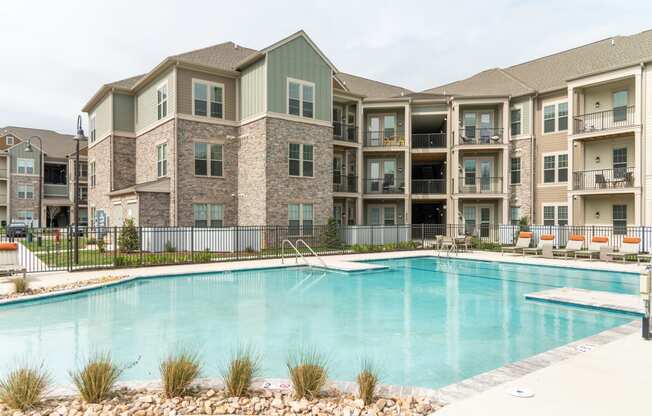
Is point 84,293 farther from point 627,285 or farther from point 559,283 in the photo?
point 627,285

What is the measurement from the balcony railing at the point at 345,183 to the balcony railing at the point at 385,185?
1.98 m

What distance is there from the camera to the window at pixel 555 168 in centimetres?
2683

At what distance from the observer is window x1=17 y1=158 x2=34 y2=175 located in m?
46.9

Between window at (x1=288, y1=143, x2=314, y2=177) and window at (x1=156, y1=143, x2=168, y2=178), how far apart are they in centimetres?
689

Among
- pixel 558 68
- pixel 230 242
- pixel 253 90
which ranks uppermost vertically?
pixel 558 68

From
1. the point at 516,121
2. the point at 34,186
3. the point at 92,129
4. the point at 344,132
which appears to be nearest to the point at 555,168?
the point at 516,121

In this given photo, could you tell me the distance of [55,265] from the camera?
54.5 feet

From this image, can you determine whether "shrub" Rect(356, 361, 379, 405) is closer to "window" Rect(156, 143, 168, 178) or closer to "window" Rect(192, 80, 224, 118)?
"window" Rect(192, 80, 224, 118)

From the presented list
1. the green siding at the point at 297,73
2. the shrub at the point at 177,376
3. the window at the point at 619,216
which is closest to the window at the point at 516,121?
the window at the point at 619,216

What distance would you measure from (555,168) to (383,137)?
37.5ft

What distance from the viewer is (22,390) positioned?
4512 mm

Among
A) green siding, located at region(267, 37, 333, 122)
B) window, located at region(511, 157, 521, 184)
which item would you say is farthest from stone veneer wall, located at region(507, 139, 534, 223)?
green siding, located at region(267, 37, 333, 122)

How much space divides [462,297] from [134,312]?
354 inches

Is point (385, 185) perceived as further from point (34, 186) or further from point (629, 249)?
point (34, 186)
